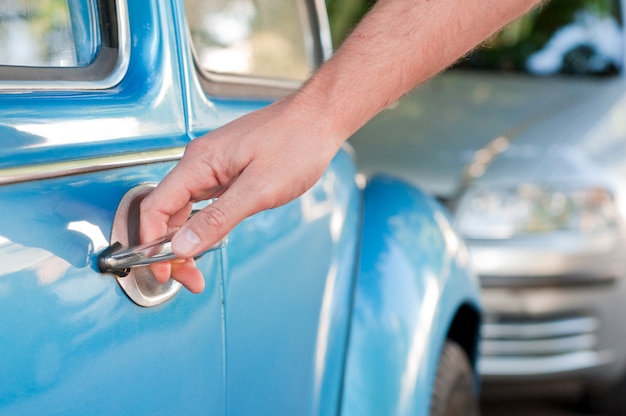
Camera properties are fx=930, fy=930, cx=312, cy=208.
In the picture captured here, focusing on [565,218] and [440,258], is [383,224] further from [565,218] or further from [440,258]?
[565,218]

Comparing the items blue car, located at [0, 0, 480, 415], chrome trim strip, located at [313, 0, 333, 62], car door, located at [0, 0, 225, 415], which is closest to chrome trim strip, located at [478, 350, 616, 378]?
blue car, located at [0, 0, 480, 415]

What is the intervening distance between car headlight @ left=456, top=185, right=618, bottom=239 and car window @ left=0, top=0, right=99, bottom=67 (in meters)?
2.65

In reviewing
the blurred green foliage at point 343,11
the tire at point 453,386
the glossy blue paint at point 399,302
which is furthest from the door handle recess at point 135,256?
the blurred green foliage at point 343,11

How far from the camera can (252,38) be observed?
1944mm

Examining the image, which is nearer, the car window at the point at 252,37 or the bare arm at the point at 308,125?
the bare arm at the point at 308,125

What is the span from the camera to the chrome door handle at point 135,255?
→ 108 cm

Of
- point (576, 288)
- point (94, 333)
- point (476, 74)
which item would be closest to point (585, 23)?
point (476, 74)

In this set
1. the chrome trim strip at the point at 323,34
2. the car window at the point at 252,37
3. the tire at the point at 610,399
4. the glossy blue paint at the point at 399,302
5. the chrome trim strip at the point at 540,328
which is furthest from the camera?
the tire at the point at 610,399

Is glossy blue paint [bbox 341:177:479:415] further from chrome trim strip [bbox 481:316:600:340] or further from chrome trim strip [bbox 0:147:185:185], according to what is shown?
chrome trim strip [bbox 481:316:600:340]

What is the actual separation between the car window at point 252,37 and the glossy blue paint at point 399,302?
39 cm

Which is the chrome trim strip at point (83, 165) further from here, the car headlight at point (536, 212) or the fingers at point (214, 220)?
the car headlight at point (536, 212)

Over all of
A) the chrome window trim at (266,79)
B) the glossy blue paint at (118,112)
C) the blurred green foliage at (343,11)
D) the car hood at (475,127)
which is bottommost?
the glossy blue paint at (118,112)

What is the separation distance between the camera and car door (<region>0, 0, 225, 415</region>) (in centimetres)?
100

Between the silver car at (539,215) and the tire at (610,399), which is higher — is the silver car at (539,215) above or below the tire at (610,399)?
above
